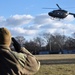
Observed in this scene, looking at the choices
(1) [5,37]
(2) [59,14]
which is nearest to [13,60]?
(1) [5,37]

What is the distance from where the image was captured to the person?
12.9ft

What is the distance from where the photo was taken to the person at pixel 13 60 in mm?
3945

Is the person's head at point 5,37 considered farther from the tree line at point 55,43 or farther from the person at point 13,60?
the tree line at point 55,43

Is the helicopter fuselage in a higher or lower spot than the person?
higher

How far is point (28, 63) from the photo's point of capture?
4.04 metres

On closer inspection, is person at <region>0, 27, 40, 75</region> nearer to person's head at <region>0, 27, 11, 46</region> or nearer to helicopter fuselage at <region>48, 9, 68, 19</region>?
person's head at <region>0, 27, 11, 46</region>

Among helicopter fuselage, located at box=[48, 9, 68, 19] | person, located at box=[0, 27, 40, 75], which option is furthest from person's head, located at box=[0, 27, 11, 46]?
helicopter fuselage, located at box=[48, 9, 68, 19]

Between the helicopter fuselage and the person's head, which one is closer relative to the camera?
the person's head

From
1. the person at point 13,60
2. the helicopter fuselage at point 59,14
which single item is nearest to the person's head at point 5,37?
the person at point 13,60

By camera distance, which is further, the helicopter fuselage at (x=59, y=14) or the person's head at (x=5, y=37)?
the helicopter fuselage at (x=59, y=14)

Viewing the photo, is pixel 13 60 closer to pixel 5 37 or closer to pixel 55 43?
pixel 5 37

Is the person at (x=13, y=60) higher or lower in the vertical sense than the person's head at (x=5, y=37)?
lower

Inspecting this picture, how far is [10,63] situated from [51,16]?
7904 centimetres

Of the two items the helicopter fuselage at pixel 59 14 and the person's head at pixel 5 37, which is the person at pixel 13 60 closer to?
the person's head at pixel 5 37
